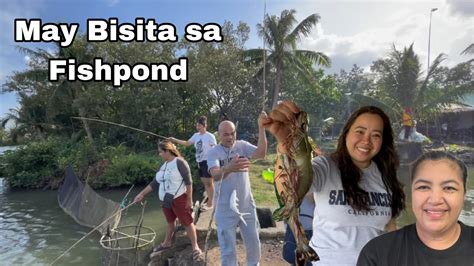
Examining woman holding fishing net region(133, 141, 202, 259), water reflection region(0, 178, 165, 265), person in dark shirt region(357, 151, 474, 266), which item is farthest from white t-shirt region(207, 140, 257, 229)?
water reflection region(0, 178, 165, 265)

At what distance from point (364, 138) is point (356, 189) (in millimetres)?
232

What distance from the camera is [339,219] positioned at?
1359 millimetres

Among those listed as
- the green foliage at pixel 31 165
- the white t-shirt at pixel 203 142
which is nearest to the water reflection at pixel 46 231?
the green foliage at pixel 31 165

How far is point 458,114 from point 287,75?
653 cm

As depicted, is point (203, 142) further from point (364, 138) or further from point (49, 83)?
point (49, 83)

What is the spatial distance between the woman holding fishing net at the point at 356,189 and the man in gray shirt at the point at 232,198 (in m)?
1.30

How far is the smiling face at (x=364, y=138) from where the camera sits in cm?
143

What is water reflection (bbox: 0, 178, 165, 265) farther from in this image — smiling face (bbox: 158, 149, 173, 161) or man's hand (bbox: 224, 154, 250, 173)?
man's hand (bbox: 224, 154, 250, 173)

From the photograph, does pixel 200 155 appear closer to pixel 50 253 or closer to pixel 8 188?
pixel 50 253

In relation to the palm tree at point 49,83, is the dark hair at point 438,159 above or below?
below

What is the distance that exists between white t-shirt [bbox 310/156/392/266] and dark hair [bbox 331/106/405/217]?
0.03 meters

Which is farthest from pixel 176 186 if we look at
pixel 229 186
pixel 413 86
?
pixel 413 86

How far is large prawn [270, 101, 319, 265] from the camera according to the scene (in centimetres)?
116

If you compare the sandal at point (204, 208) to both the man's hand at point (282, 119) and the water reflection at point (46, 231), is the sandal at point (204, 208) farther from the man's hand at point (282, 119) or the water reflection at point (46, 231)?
the man's hand at point (282, 119)
